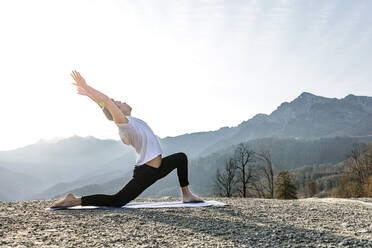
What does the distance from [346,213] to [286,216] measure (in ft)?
4.48

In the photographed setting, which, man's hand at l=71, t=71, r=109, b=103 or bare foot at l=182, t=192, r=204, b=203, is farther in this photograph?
bare foot at l=182, t=192, r=204, b=203

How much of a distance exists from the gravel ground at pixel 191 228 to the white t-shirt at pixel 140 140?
4.12 ft

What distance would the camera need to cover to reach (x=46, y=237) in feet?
12.6

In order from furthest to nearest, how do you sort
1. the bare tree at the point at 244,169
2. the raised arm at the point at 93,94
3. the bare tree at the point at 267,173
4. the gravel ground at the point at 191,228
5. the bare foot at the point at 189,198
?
the bare tree at the point at 267,173
the bare tree at the point at 244,169
the bare foot at the point at 189,198
the raised arm at the point at 93,94
the gravel ground at the point at 191,228

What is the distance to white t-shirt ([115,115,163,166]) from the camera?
6395mm

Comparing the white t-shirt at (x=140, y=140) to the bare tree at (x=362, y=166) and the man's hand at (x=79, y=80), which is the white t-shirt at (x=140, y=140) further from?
the bare tree at (x=362, y=166)

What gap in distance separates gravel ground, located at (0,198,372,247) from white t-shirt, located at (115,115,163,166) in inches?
49.5

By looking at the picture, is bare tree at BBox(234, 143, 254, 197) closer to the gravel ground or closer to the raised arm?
the gravel ground

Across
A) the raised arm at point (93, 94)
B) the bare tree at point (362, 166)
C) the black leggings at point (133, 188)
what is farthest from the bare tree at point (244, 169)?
the raised arm at point (93, 94)

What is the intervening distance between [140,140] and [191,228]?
264 centimetres

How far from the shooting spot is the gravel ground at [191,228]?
11.6 feet

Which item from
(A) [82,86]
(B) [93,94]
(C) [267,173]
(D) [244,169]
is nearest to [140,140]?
(B) [93,94]

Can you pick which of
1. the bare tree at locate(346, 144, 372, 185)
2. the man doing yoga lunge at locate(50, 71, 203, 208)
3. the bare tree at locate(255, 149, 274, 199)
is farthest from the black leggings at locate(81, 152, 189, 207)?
the bare tree at locate(346, 144, 372, 185)

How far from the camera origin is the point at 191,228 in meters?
4.45
